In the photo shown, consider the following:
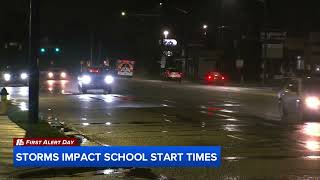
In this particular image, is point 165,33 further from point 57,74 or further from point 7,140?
point 7,140

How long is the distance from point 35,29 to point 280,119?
385 inches

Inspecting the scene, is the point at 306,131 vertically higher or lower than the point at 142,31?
lower

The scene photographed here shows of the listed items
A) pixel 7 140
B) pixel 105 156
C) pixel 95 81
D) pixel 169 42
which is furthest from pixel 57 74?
pixel 105 156

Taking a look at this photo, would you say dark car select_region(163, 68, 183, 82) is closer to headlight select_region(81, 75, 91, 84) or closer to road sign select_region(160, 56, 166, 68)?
road sign select_region(160, 56, 166, 68)

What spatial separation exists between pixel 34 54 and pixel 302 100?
9.34 m

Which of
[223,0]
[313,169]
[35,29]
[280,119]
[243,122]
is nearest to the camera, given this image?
[313,169]

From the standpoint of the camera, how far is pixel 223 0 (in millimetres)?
97688

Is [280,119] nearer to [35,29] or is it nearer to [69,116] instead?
[69,116]

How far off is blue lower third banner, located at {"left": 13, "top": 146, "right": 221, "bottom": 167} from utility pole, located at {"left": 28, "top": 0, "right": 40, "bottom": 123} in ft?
31.2

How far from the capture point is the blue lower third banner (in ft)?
34.1

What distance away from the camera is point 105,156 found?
418 inches

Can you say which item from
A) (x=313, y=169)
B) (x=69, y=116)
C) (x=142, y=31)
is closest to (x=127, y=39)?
(x=142, y=31)

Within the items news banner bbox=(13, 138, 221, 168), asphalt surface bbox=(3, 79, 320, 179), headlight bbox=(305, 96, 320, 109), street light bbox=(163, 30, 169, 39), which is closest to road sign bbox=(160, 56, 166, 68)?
street light bbox=(163, 30, 169, 39)

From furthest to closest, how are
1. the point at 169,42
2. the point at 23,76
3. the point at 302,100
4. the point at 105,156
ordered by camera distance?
the point at 169,42 < the point at 23,76 < the point at 302,100 < the point at 105,156
